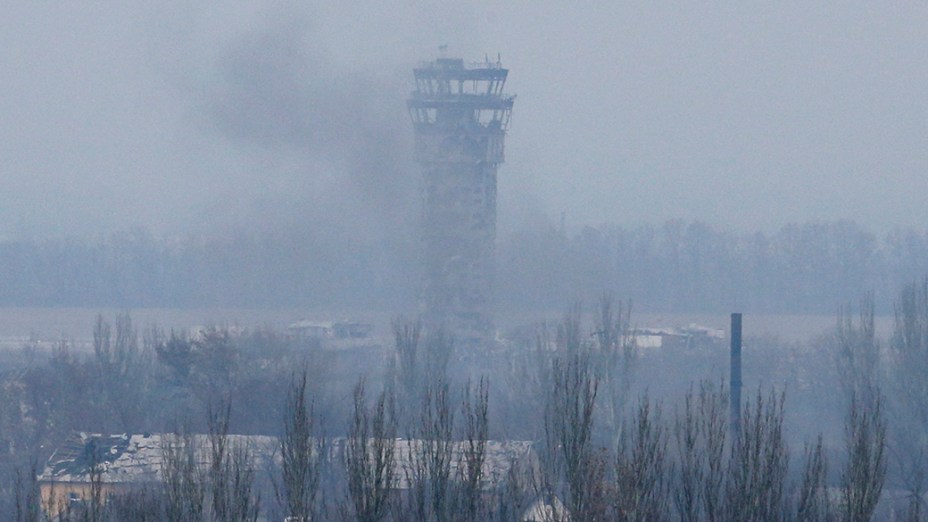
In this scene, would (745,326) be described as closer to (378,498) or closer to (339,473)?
(339,473)

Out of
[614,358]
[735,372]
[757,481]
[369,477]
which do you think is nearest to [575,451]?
[757,481]

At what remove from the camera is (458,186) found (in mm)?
48188

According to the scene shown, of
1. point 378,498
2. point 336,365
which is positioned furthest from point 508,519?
point 336,365

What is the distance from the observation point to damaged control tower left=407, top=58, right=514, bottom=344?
159 ft

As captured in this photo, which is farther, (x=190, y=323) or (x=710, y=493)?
(x=190, y=323)

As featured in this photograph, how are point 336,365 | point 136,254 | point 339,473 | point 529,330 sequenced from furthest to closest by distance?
point 136,254
point 529,330
point 336,365
point 339,473

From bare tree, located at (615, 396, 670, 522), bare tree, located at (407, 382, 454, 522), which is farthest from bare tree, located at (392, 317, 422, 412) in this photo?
bare tree, located at (615, 396, 670, 522)

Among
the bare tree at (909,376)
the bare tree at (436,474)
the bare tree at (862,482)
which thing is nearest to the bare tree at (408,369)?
the bare tree at (909,376)

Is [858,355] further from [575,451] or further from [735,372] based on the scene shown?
[575,451]

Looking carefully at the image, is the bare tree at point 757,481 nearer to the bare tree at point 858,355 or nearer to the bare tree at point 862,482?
the bare tree at point 862,482

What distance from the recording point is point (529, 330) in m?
45.5

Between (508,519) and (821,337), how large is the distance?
30.4 metres

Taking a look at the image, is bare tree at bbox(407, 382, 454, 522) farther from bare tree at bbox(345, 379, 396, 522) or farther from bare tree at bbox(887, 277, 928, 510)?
bare tree at bbox(887, 277, 928, 510)

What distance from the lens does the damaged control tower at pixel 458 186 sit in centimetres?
4847
